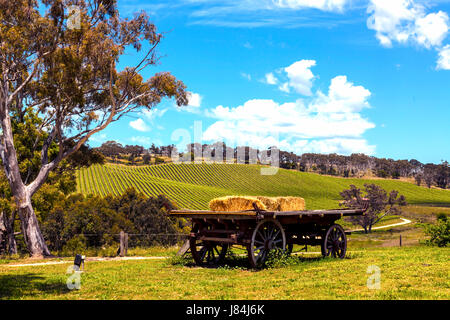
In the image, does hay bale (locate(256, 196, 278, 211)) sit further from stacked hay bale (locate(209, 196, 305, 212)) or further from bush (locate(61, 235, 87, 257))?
bush (locate(61, 235, 87, 257))

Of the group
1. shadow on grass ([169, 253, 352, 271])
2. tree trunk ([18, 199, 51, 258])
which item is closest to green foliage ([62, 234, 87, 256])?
tree trunk ([18, 199, 51, 258])

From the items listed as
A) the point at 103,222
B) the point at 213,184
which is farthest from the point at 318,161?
the point at 103,222

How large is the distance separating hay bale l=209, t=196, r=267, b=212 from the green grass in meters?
2.01

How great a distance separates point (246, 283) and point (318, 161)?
18743 centimetres

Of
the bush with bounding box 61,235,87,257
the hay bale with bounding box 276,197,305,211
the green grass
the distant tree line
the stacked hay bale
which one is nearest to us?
the green grass

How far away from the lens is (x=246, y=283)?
10.1 meters

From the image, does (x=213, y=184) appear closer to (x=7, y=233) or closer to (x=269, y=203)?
(x=7, y=233)

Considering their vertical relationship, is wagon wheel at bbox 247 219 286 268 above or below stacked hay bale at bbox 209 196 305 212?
below

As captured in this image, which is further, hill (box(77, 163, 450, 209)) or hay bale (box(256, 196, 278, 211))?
hill (box(77, 163, 450, 209))

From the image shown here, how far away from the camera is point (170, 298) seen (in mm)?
8523

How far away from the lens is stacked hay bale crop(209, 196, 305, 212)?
12.9 m

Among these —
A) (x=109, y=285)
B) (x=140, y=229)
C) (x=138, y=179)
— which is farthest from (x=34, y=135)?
(x=138, y=179)

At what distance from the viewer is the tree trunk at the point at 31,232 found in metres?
21.9

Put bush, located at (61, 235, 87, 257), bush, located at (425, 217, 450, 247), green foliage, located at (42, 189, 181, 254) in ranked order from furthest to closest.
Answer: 1. green foliage, located at (42, 189, 181, 254)
2. bush, located at (61, 235, 87, 257)
3. bush, located at (425, 217, 450, 247)
